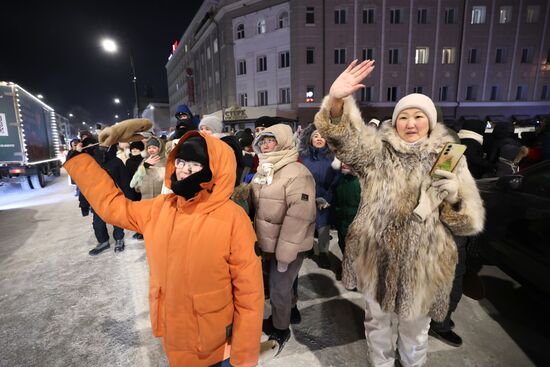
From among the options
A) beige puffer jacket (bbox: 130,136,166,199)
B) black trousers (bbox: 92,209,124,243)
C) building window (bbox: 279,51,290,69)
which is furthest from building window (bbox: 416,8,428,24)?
black trousers (bbox: 92,209,124,243)

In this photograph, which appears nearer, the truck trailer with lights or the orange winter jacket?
the orange winter jacket

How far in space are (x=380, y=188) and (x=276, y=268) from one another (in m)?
1.29

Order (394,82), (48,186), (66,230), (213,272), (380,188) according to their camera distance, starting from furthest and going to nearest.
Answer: (394,82) → (48,186) → (66,230) → (380,188) → (213,272)

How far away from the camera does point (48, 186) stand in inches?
492

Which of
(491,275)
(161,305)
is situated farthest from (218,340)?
(491,275)

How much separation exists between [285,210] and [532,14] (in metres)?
35.3

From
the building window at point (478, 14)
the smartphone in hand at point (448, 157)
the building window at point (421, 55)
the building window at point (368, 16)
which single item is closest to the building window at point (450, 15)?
the building window at point (478, 14)

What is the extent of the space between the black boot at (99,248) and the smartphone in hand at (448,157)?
213 inches

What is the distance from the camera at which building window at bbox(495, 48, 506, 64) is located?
25.5m

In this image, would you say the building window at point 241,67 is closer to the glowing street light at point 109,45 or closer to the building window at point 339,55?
the building window at point 339,55

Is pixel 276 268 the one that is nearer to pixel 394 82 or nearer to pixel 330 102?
pixel 330 102

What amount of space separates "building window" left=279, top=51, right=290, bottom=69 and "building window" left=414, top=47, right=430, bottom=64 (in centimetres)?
1145

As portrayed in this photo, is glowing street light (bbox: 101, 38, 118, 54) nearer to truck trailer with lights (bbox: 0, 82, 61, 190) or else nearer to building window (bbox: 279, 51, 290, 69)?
truck trailer with lights (bbox: 0, 82, 61, 190)

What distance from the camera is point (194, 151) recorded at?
1.64 metres
